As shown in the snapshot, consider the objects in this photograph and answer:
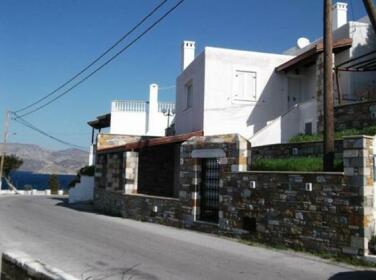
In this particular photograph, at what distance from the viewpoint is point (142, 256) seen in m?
12.2

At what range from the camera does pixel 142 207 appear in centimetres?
2162

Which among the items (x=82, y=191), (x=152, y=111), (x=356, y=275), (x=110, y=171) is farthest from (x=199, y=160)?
(x=82, y=191)

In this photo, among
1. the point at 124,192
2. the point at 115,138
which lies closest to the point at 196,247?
the point at 124,192

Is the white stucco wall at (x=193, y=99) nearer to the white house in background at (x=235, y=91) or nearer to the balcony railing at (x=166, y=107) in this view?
the white house in background at (x=235, y=91)

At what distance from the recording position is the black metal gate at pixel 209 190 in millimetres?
17203

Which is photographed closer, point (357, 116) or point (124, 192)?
point (357, 116)

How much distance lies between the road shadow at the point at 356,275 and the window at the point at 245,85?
14.7 metres

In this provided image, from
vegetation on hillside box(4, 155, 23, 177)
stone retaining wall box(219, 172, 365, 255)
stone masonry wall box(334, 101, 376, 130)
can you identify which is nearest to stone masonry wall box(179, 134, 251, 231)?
stone retaining wall box(219, 172, 365, 255)

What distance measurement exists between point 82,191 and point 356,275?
29.5 meters

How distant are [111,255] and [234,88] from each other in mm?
13726

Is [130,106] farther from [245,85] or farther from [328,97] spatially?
[328,97]

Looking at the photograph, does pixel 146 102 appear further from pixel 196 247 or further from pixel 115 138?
pixel 196 247

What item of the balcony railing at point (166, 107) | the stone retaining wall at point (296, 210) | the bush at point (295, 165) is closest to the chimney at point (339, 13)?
the bush at point (295, 165)

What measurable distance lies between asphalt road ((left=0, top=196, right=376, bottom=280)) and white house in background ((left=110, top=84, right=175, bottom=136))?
19608 mm
